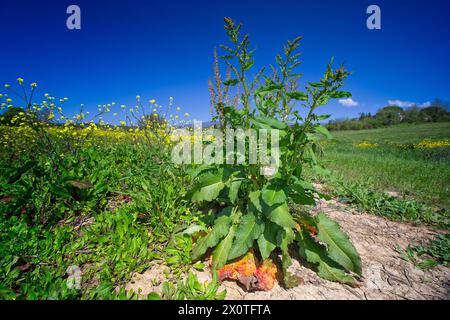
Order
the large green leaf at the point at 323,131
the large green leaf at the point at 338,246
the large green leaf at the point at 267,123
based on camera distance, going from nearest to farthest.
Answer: the large green leaf at the point at 323,131 < the large green leaf at the point at 267,123 < the large green leaf at the point at 338,246

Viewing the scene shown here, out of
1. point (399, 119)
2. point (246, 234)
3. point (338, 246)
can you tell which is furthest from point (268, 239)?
point (399, 119)

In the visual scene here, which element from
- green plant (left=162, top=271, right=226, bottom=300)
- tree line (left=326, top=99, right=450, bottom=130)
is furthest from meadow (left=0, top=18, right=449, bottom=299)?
tree line (left=326, top=99, right=450, bottom=130)

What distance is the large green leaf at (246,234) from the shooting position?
6.27 ft

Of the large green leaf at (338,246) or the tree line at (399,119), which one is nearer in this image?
the large green leaf at (338,246)

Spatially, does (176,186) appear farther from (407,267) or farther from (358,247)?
(407,267)

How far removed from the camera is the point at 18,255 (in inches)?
77.8

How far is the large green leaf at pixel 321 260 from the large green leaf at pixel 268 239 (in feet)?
1.18

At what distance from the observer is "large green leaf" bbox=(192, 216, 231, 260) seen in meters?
2.09

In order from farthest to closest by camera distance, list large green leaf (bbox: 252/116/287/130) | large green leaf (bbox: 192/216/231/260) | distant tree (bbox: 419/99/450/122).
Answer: distant tree (bbox: 419/99/450/122)
large green leaf (bbox: 192/216/231/260)
large green leaf (bbox: 252/116/287/130)

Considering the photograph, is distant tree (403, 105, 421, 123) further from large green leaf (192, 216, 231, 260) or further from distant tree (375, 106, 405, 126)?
large green leaf (192, 216, 231, 260)

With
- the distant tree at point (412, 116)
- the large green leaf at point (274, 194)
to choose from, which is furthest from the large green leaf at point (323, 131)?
the distant tree at point (412, 116)

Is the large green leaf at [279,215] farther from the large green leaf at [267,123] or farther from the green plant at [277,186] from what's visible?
the large green leaf at [267,123]

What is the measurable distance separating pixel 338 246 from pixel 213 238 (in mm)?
1058
